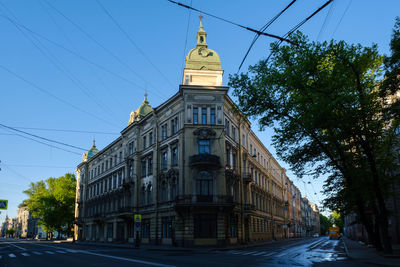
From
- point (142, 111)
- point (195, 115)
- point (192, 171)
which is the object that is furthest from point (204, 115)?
point (142, 111)

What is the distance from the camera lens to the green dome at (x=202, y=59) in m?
35.3

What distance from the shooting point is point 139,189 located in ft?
133

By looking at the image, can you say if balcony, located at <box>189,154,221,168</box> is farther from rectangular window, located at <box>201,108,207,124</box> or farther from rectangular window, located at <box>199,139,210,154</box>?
rectangular window, located at <box>201,108,207,124</box>

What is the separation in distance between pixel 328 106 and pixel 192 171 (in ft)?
59.5

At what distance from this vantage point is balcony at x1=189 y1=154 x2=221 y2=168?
30953 millimetres

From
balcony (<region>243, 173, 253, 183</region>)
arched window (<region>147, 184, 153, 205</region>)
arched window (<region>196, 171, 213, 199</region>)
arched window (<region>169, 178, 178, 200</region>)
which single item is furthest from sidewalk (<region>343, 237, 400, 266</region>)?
arched window (<region>147, 184, 153, 205</region>)

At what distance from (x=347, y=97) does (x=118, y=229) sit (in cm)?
3844

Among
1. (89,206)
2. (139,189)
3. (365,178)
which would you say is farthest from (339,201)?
(89,206)

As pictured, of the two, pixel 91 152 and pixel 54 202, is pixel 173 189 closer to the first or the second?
pixel 91 152

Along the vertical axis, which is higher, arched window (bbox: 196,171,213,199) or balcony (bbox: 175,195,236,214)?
arched window (bbox: 196,171,213,199)

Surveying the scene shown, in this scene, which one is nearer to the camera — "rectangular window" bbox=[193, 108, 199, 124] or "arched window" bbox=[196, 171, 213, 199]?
"arched window" bbox=[196, 171, 213, 199]

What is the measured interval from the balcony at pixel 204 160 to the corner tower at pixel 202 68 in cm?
848

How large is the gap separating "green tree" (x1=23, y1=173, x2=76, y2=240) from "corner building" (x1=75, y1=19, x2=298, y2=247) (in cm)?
2615

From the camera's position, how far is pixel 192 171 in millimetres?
31719
